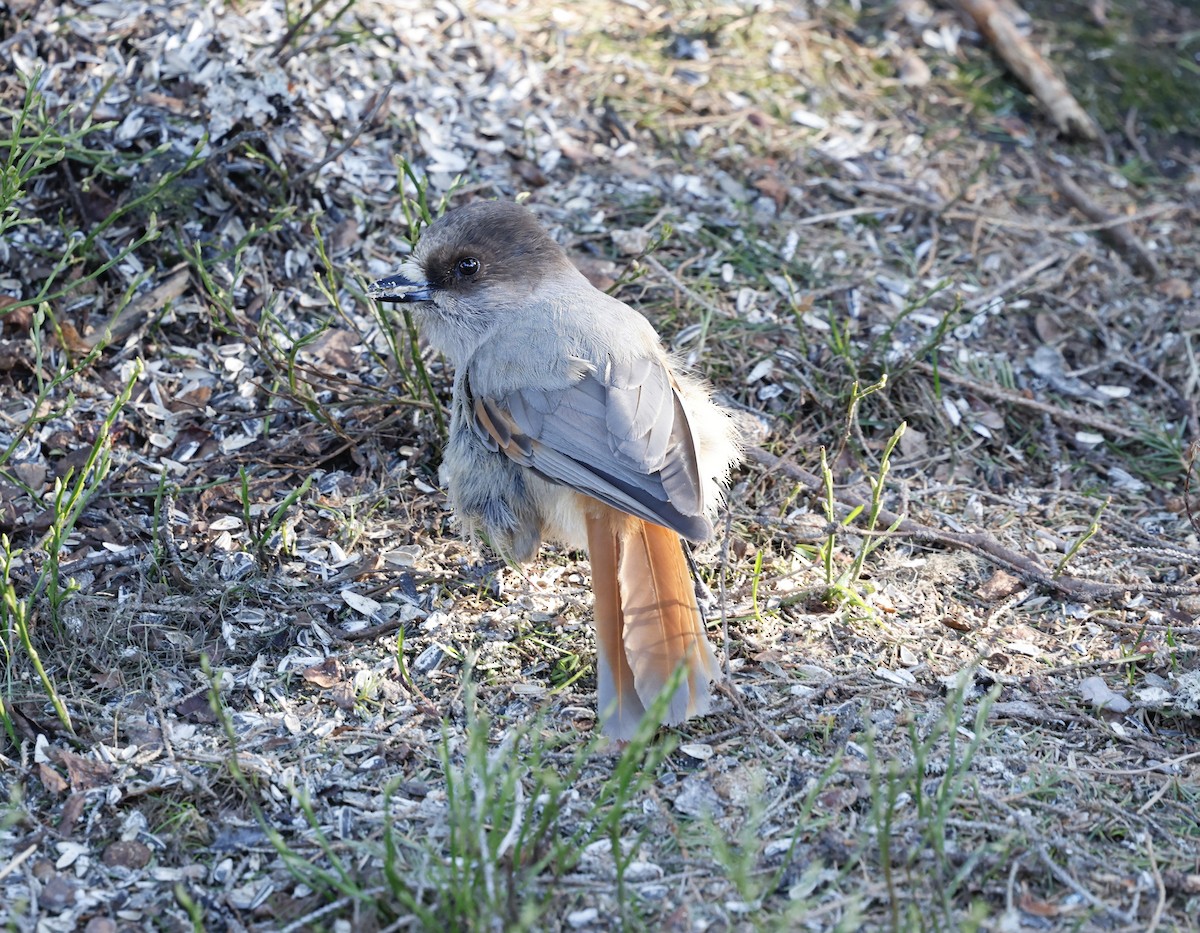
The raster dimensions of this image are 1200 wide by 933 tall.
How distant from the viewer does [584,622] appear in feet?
11.9

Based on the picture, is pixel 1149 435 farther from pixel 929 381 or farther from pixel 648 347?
pixel 648 347

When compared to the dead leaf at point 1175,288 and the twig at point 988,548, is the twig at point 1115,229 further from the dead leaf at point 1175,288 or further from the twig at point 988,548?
the twig at point 988,548

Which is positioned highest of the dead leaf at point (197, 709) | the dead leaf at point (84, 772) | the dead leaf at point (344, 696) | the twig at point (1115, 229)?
the dead leaf at point (84, 772)

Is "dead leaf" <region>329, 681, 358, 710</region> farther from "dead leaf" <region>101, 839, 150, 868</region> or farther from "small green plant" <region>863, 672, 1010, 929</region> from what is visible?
"small green plant" <region>863, 672, 1010, 929</region>

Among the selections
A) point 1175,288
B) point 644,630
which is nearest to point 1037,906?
point 644,630

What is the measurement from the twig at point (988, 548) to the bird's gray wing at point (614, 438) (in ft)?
1.99

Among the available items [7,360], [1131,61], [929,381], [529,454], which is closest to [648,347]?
[529,454]

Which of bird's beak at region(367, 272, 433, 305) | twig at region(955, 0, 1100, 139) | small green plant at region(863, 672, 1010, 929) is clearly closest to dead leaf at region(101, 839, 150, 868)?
small green plant at region(863, 672, 1010, 929)

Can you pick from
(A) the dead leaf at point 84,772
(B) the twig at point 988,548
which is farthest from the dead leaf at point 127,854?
(B) the twig at point 988,548

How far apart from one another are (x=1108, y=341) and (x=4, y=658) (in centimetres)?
395

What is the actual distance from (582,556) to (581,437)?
1.99 ft

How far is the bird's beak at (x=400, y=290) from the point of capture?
389 centimetres

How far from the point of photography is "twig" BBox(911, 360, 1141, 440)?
4441mm

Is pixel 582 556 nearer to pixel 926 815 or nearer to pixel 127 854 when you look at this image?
pixel 926 815
